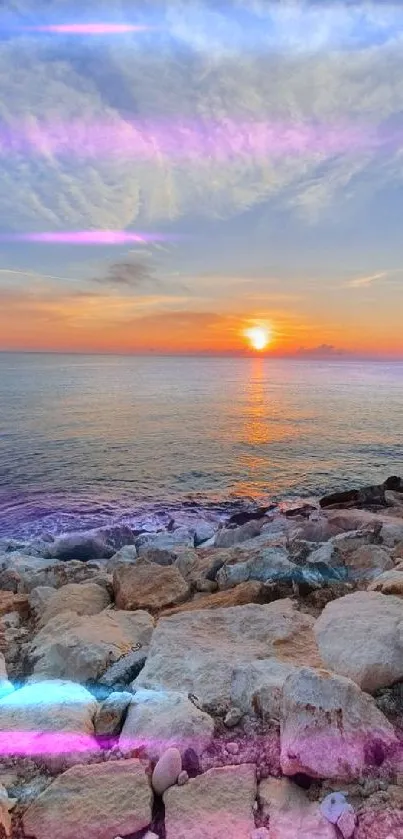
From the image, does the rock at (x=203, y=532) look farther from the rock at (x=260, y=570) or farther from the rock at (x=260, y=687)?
the rock at (x=260, y=687)

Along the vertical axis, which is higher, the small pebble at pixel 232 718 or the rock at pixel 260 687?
the rock at pixel 260 687

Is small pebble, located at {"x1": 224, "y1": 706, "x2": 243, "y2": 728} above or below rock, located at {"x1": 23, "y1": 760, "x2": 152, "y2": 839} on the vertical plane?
above

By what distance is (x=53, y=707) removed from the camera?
4.55 metres

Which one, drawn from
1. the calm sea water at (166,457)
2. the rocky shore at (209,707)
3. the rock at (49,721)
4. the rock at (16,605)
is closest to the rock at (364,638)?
the rocky shore at (209,707)

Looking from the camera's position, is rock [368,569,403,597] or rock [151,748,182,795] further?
rock [368,569,403,597]

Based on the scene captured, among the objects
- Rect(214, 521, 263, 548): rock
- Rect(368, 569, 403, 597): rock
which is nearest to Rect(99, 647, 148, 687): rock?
Rect(368, 569, 403, 597): rock

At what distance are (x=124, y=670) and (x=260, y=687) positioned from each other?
149 cm

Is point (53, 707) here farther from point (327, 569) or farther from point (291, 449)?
point (291, 449)

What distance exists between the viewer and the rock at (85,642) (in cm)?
535

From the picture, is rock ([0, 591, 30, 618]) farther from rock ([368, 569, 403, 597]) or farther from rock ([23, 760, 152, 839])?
rock ([368, 569, 403, 597])

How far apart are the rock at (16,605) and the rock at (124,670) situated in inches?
111

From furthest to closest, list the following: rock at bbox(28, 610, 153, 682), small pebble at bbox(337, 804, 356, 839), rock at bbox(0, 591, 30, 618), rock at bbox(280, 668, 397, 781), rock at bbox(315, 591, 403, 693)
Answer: rock at bbox(0, 591, 30, 618), rock at bbox(28, 610, 153, 682), rock at bbox(315, 591, 403, 693), rock at bbox(280, 668, 397, 781), small pebble at bbox(337, 804, 356, 839)

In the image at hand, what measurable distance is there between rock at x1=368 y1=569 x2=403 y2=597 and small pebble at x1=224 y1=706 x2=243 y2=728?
9.14 feet

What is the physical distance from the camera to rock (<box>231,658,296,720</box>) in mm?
4234
